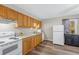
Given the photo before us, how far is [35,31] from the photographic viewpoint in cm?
642

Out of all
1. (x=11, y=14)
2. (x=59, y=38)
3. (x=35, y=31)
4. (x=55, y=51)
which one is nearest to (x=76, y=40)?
(x=59, y=38)

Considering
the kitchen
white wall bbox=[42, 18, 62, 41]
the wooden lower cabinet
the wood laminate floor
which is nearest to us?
the kitchen

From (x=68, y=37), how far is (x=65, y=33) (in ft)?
1.55

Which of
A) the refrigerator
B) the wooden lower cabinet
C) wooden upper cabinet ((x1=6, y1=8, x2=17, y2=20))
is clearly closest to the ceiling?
wooden upper cabinet ((x1=6, y1=8, x2=17, y2=20))

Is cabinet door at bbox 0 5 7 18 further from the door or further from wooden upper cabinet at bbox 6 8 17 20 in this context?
the door

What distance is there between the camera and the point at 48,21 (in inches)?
294

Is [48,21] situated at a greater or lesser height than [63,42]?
greater

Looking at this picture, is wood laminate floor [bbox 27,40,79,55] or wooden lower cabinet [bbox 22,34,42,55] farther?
Answer: wood laminate floor [bbox 27,40,79,55]

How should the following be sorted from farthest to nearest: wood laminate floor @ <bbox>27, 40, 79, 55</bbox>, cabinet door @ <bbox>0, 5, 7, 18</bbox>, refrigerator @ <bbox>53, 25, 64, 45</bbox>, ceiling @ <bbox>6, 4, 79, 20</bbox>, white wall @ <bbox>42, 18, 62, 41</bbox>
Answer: white wall @ <bbox>42, 18, 62, 41</bbox> < refrigerator @ <bbox>53, 25, 64, 45</bbox> < wood laminate floor @ <bbox>27, 40, 79, 55</bbox> < ceiling @ <bbox>6, 4, 79, 20</bbox> < cabinet door @ <bbox>0, 5, 7, 18</bbox>

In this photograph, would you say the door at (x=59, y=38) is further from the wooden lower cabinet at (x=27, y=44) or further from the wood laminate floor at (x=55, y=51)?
the wooden lower cabinet at (x=27, y=44)

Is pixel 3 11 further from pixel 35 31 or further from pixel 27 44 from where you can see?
pixel 35 31

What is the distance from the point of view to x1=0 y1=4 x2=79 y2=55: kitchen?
2.94 m
